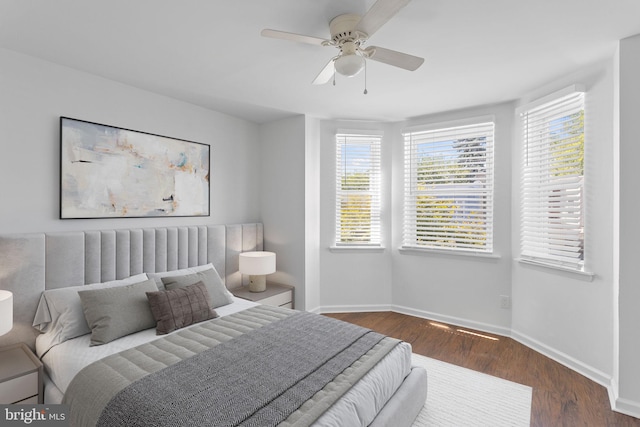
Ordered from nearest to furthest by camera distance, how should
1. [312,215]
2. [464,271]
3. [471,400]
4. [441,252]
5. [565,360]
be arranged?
[471,400] → [565,360] → [464,271] → [441,252] → [312,215]

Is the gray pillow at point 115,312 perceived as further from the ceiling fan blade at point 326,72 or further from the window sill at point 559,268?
the window sill at point 559,268

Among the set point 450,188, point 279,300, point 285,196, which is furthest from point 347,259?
point 450,188

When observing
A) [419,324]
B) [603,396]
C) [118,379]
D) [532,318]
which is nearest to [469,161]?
[532,318]

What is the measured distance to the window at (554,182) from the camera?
2.77 meters

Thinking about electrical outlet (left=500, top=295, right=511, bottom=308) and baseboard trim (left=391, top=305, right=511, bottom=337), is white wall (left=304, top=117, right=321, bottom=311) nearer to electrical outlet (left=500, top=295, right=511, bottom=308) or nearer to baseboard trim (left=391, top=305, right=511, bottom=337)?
baseboard trim (left=391, top=305, right=511, bottom=337)

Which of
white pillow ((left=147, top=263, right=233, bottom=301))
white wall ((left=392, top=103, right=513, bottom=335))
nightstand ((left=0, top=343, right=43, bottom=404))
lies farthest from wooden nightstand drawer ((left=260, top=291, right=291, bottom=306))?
nightstand ((left=0, top=343, right=43, bottom=404))

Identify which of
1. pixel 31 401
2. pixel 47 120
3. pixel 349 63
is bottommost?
pixel 31 401

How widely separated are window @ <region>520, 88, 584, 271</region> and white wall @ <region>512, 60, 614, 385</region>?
0.31 ft

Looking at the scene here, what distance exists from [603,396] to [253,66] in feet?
12.0

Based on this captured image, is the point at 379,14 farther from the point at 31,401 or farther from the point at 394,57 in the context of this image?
the point at 31,401

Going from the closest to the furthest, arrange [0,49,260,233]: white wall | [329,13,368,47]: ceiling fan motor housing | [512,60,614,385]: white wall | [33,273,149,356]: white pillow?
[329,13,368,47]: ceiling fan motor housing < [33,273,149,356]: white pillow < [0,49,260,233]: white wall < [512,60,614,385]: white wall

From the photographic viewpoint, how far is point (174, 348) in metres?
2.00

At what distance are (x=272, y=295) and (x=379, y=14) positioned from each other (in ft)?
9.62

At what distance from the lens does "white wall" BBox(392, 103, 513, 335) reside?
11.6 feet
